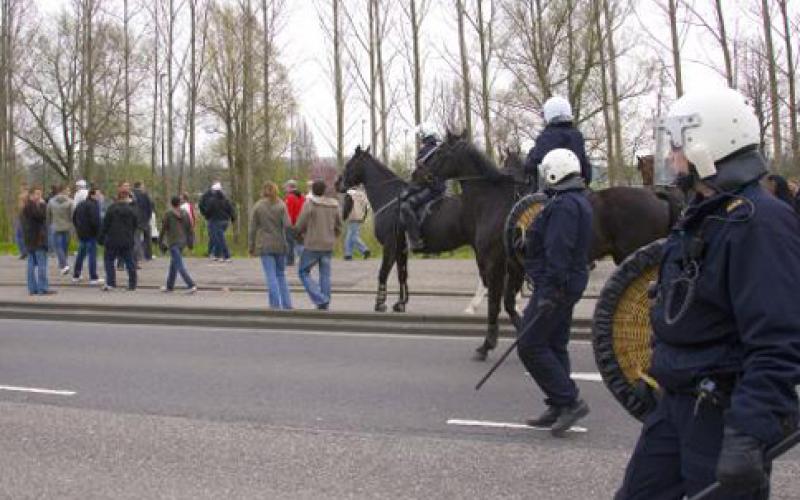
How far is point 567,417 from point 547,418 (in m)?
0.26

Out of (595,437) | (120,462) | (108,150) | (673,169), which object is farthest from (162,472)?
(108,150)

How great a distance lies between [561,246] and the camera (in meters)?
6.15

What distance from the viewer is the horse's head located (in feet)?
43.7

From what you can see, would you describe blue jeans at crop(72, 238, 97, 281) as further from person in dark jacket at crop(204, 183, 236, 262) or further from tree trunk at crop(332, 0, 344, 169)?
tree trunk at crop(332, 0, 344, 169)

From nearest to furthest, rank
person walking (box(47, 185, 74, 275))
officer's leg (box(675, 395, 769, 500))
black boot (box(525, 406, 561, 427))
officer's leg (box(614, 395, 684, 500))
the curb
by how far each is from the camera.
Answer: officer's leg (box(675, 395, 769, 500))
officer's leg (box(614, 395, 684, 500))
black boot (box(525, 406, 561, 427))
the curb
person walking (box(47, 185, 74, 275))

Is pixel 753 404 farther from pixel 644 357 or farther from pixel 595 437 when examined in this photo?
pixel 595 437

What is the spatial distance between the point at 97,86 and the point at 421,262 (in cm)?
1944

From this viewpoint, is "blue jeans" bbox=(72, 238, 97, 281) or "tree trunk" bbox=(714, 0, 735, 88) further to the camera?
"tree trunk" bbox=(714, 0, 735, 88)

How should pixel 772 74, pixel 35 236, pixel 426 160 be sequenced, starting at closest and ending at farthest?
pixel 426 160 → pixel 35 236 → pixel 772 74

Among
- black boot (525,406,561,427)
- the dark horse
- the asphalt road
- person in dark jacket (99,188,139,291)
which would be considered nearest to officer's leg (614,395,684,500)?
the asphalt road

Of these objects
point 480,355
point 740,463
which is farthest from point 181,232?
point 740,463

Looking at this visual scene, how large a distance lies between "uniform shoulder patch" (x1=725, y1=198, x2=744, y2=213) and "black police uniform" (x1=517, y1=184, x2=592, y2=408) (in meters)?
3.26

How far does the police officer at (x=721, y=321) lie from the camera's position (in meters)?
2.69

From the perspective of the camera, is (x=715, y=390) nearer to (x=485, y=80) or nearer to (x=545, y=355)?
(x=545, y=355)
